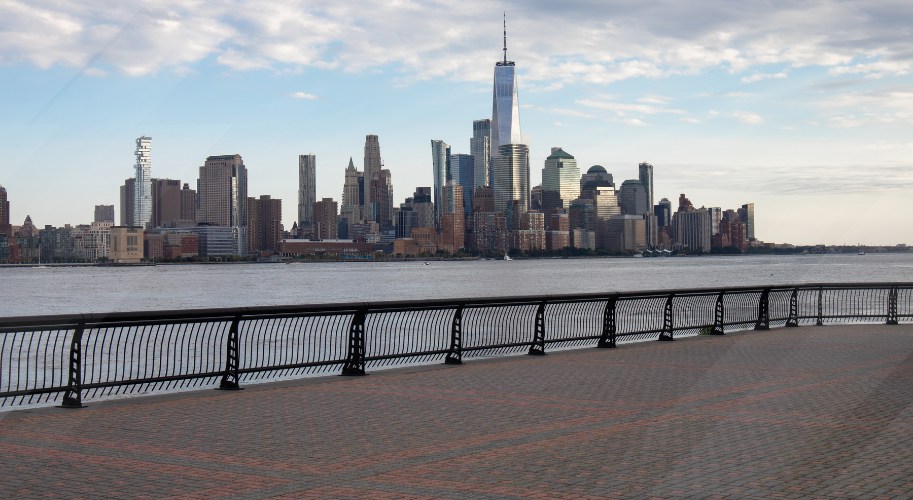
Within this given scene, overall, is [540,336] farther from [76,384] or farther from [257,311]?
[76,384]

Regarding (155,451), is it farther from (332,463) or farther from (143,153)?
(143,153)

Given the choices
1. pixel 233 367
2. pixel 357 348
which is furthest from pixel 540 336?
pixel 233 367

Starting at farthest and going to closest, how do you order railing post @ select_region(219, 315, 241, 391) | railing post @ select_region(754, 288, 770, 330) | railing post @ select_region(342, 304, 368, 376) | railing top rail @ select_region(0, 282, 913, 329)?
railing post @ select_region(754, 288, 770, 330) → railing post @ select_region(342, 304, 368, 376) → railing post @ select_region(219, 315, 241, 391) → railing top rail @ select_region(0, 282, 913, 329)

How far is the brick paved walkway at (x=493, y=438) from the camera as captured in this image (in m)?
7.94

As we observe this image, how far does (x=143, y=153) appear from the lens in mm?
13406

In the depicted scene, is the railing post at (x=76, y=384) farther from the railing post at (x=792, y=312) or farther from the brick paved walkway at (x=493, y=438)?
the railing post at (x=792, y=312)

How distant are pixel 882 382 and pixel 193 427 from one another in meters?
10.1

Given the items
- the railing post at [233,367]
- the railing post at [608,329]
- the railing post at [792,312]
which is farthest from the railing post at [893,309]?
the railing post at [233,367]

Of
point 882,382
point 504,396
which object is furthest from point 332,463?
point 882,382

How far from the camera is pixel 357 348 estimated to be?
52.7 ft

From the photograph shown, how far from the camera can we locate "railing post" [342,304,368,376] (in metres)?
15.9

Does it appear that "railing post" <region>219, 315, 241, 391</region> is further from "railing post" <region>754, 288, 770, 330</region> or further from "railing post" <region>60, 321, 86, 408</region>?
"railing post" <region>754, 288, 770, 330</region>

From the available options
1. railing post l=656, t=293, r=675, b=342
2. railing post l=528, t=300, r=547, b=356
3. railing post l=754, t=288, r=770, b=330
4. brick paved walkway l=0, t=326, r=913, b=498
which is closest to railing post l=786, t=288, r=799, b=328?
railing post l=754, t=288, r=770, b=330

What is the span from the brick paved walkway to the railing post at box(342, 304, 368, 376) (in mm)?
340
